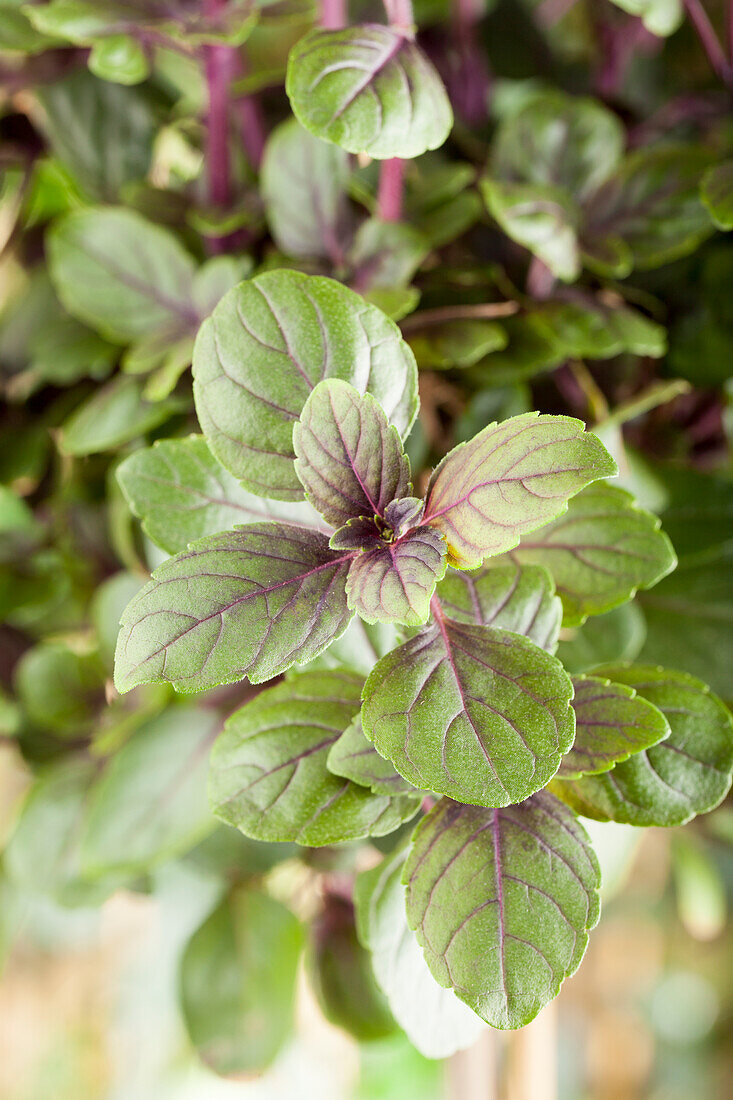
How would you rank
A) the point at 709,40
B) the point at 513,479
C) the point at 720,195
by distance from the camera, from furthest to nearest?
the point at 709,40 < the point at 720,195 < the point at 513,479

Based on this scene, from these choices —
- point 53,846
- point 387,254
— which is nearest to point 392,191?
point 387,254

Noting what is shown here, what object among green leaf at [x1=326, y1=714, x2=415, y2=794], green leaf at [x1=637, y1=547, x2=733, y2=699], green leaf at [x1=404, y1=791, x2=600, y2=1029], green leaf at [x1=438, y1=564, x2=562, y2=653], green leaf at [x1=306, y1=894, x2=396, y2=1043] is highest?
green leaf at [x1=438, y1=564, x2=562, y2=653]

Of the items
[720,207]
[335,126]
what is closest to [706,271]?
[720,207]

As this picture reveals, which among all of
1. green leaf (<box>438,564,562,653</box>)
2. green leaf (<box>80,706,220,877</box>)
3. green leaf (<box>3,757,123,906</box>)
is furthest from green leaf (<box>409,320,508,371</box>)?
green leaf (<box>3,757,123,906</box>)

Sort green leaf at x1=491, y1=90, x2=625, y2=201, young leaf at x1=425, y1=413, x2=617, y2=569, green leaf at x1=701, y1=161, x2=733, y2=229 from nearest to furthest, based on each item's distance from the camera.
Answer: young leaf at x1=425, y1=413, x2=617, y2=569, green leaf at x1=701, y1=161, x2=733, y2=229, green leaf at x1=491, y1=90, x2=625, y2=201

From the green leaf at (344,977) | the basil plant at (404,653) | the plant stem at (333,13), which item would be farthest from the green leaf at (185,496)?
the green leaf at (344,977)

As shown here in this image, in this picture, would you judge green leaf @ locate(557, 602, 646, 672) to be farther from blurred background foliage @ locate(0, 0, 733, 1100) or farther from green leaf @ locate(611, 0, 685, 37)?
green leaf @ locate(611, 0, 685, 37)

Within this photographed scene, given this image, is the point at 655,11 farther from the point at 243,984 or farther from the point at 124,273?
the point at 243,984
